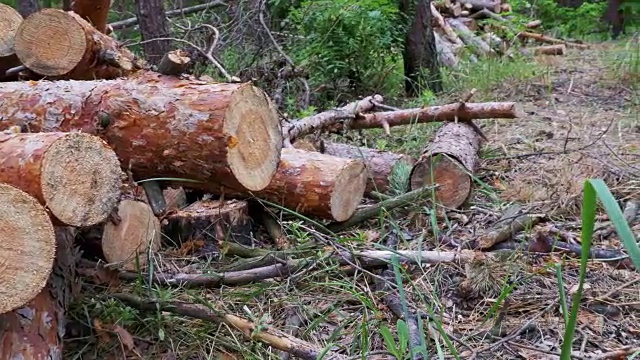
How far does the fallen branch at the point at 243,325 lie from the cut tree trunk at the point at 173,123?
59 cm

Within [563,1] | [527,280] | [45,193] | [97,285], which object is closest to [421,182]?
[527,280]

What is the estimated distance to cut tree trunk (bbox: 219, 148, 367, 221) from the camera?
3137mm

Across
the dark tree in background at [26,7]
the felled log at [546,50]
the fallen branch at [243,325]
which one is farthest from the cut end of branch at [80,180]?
the felled log at [546,50]

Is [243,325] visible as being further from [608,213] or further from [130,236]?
[608,213]

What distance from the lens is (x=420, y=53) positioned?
6316mm

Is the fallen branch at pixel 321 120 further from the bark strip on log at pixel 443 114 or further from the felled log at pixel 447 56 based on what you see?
the felled log at pixel 447 56

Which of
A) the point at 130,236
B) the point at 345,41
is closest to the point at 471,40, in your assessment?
the point at 345,41

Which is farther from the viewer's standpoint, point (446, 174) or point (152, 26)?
point (152, 26)

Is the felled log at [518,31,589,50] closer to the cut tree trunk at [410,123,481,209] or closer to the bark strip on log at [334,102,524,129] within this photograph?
the bark strip on log at [334,102,524,129]

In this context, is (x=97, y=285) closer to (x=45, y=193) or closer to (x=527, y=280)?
(x=45, y=193)

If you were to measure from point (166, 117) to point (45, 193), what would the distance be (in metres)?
0.71

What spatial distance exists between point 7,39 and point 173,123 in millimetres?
2148

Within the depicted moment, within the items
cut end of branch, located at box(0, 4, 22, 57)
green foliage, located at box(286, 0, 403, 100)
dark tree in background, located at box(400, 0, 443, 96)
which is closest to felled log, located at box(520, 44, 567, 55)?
dark tree in background, located at box(400, 0, 443, 96)

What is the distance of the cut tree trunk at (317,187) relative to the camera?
3.14 m
